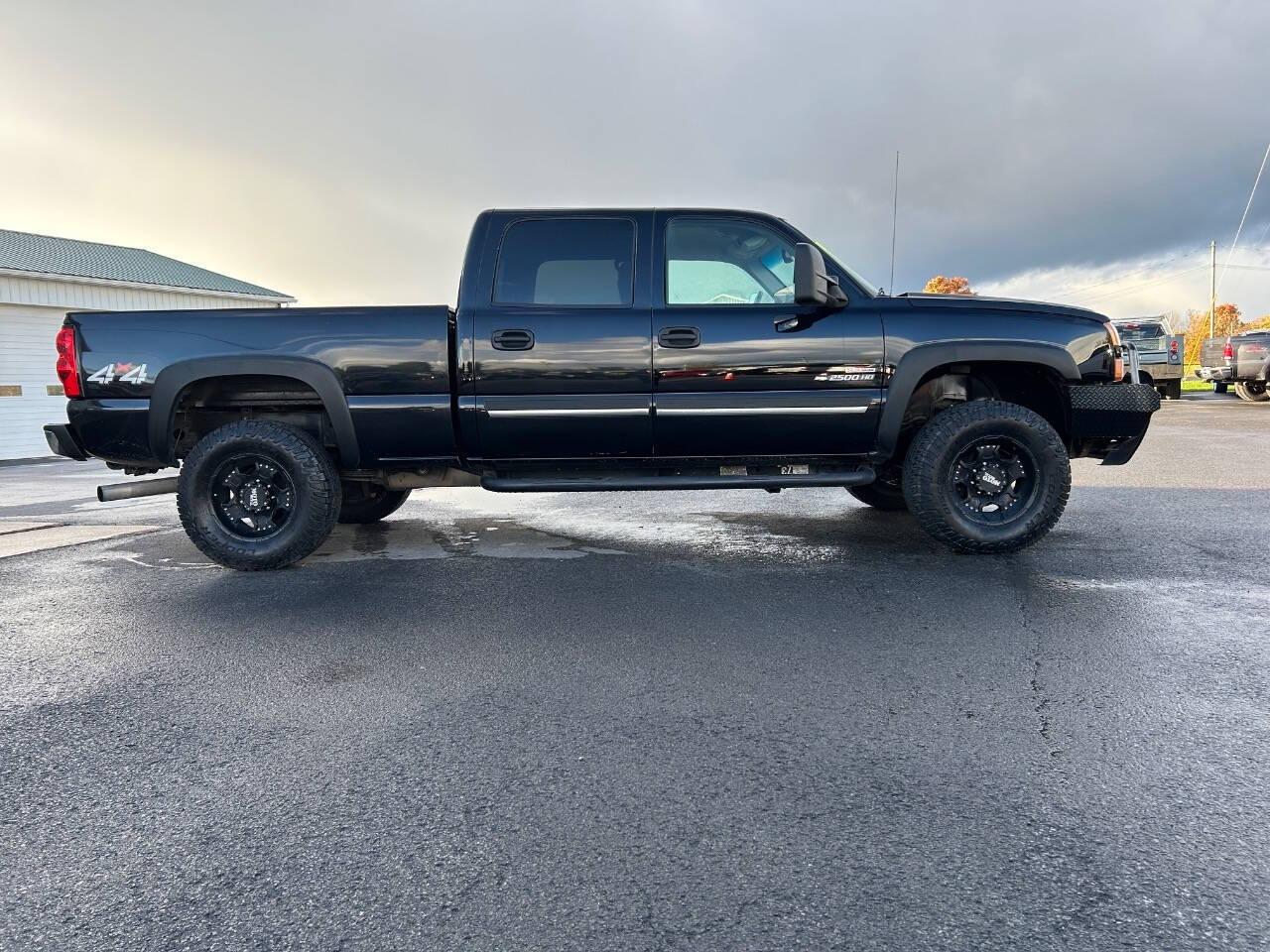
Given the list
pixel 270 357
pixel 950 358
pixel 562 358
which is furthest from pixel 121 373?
pixel 950 358

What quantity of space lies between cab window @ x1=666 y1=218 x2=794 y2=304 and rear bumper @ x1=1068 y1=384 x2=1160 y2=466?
184 cm

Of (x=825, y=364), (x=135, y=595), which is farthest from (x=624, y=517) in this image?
(x=135, y=595)

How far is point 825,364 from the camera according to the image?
15.3 ft

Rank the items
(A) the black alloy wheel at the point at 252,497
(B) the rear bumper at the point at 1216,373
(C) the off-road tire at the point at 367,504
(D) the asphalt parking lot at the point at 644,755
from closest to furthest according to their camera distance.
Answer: (D) the asphalt parking lot at the point at 644,755
(A) the black alloy wheel at the point at 252,497
(C) the off-road tire at the point at 367,504
(B) the rear bumper at the point at 1216,373

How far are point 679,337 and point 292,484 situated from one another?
2.40 metres

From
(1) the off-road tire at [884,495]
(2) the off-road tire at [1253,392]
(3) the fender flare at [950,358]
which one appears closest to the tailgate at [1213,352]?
(2) the off-road tire at [1253,392]

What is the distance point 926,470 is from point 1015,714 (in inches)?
91.0

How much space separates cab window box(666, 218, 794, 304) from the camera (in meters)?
4.79

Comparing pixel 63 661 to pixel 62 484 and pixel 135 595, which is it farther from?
pixel 62 484

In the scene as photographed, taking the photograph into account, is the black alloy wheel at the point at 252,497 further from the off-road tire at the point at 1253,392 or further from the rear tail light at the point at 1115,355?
the off-road tire at the point at 1253,392

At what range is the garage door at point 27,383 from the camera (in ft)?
49.1

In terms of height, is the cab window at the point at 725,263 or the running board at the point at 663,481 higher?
the cab window at the point at 725,263

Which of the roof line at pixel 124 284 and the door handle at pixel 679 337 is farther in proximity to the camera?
the roof line at pixel 124 284

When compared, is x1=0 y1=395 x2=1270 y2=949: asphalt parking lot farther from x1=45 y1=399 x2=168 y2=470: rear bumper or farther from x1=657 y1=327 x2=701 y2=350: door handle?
x1=657 y1=327 x2=701 y2=350: door handle
